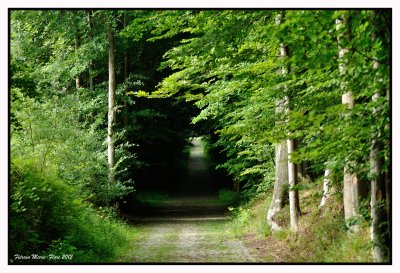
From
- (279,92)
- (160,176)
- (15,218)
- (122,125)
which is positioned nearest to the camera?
(15,218)

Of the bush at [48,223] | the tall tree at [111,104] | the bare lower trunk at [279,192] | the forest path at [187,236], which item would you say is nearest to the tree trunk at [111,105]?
the tall tree at [111,104]

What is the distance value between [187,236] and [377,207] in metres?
8.65

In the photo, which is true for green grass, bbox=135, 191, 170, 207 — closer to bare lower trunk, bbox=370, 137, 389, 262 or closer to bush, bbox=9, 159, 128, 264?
bush, bbox=9, 159, 128, 264

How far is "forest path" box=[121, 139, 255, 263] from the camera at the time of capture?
10805 mm

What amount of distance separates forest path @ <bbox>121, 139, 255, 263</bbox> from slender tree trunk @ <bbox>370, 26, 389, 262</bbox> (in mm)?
3465

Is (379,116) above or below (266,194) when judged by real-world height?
above

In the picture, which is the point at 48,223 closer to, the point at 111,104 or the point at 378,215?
the point at 378,215

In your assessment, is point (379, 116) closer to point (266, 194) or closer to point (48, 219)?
point (48, 219)

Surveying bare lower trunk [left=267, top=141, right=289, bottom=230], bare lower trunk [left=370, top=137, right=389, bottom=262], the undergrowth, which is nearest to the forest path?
the undergrowth

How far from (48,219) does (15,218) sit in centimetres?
165

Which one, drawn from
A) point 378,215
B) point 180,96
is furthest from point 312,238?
point 180,96

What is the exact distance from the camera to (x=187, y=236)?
15.1 meters
